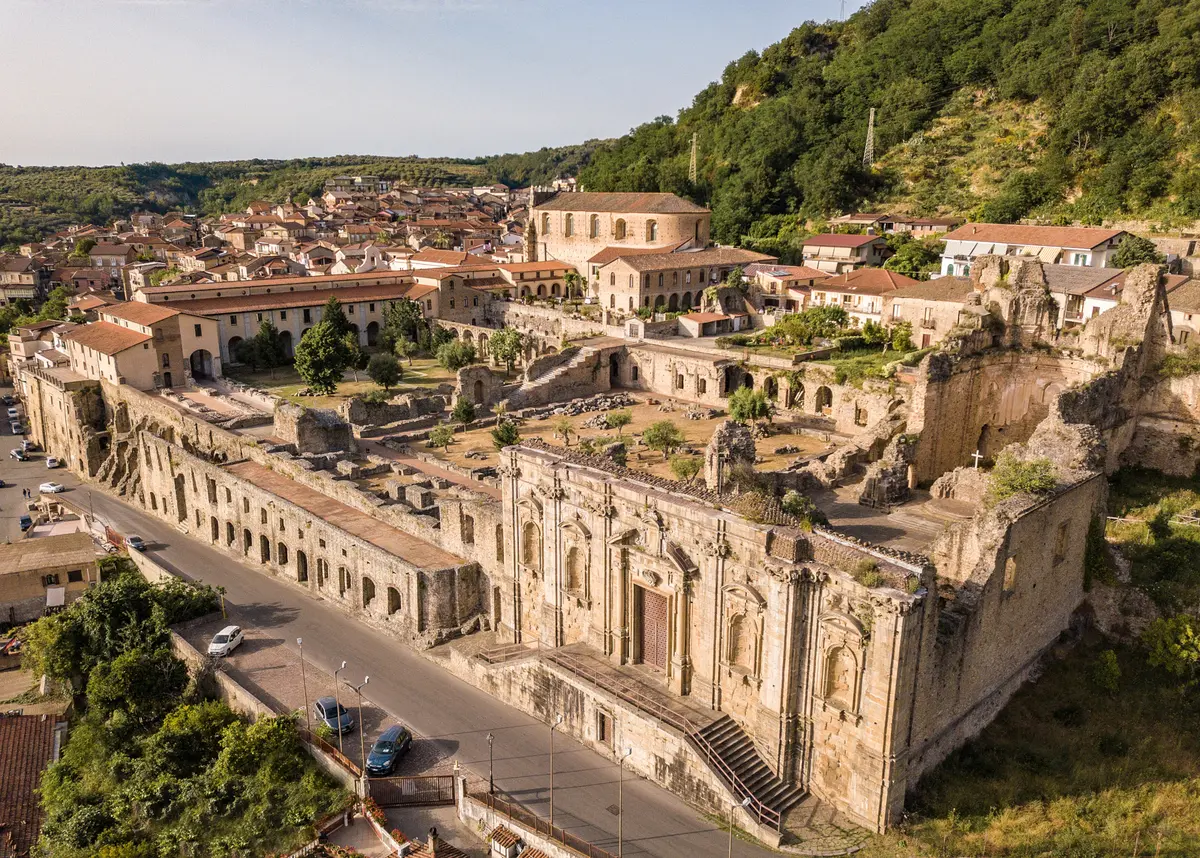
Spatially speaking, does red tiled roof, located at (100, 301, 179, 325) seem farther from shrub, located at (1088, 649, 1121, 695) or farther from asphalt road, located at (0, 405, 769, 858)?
shrub, located at (1088, 649, 1121, 695)

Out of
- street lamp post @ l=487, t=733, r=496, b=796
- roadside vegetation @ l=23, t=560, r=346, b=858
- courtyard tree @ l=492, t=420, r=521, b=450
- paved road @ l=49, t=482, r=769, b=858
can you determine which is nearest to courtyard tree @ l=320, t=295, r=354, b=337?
courtyard tree @ l=492, t=420, r=521, b=450

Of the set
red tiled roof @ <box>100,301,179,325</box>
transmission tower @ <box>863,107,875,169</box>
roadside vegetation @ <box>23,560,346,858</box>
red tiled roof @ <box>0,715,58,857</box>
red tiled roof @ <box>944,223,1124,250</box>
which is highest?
transmission tower @ <box>863,107,875,169</box>

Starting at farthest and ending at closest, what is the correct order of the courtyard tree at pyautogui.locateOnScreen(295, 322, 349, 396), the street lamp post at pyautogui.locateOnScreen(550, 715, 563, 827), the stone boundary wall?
the courtyard tree at pyautogui.locateOnScreen(295, 322, 349, 396)
the stone boundary wall
the street lamp post at pyautogui.locateOnScreen(550, 715, 563, 827)

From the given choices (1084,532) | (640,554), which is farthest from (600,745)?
(1084,532)

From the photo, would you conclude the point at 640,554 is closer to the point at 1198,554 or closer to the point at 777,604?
the point at 777,604

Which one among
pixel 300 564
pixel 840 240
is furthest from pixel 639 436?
pixel 840 240

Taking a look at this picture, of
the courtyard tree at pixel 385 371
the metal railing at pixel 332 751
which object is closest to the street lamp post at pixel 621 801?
the metal railing at pixel 332 751
